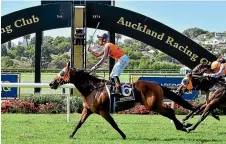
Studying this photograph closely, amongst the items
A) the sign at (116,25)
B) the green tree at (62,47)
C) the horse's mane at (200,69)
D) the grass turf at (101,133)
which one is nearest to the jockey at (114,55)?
the grass turf at (101,133)

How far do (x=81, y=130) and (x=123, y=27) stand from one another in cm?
683

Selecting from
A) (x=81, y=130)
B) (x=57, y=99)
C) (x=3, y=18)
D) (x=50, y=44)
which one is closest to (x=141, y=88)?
(x=81, y=130)

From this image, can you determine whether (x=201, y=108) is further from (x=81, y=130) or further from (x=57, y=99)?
(x=57, y=99)

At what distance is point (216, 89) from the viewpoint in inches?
409

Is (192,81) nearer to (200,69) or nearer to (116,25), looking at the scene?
(200,69)

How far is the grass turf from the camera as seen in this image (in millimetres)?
8477

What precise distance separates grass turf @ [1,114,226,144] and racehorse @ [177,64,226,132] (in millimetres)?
431

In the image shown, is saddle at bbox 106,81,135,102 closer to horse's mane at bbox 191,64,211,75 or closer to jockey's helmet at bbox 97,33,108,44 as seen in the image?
jockey's helmet at bbox 97,33,108,44

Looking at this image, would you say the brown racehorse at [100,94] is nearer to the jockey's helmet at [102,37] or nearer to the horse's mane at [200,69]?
the jockey's helmet at [102,37]

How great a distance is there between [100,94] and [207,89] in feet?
9.97

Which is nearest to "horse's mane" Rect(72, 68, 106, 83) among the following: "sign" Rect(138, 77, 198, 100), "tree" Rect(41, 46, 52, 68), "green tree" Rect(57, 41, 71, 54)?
"sign" Rect(138, 77, 198, 100)

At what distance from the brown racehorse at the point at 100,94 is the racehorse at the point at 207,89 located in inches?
38.3

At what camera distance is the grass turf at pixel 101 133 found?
8.48 meters

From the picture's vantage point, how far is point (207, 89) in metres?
10.9
